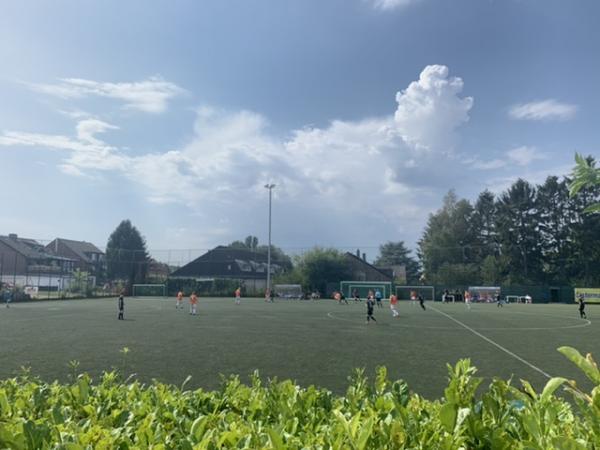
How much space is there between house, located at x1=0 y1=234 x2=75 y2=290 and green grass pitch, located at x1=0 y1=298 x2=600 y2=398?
55.6 m

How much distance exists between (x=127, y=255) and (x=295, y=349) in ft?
270

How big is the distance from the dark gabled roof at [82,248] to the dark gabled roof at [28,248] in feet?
15.1

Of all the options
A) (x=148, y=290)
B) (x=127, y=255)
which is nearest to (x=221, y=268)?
(x=148, y=290)

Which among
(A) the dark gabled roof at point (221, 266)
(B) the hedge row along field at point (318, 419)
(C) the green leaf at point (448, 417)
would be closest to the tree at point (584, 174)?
(B) the hedge row along field at point (318, 419)

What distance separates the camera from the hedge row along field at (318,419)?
1.67 m

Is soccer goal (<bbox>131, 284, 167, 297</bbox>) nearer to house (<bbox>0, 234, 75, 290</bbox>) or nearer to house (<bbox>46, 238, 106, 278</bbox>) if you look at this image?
house (<bbox>0, 234, 75, 290</bbox>)

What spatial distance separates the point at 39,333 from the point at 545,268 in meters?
82.4

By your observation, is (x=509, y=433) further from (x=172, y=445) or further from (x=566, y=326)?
(x=566, y=326)

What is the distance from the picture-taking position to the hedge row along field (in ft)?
5.48

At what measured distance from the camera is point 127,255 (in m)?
89.9

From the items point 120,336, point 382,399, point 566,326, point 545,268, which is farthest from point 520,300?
point 382,399

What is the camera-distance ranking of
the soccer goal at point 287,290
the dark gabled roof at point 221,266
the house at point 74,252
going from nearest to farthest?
the soccer goal at point 287,290
the dark gabled roof at point 221,266
the house at point 74,252

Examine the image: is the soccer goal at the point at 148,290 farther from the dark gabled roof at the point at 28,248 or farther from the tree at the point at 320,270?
the dark gabled roof at the point at 28,248

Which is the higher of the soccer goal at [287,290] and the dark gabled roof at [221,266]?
the dark gabled roof at [221,266]
